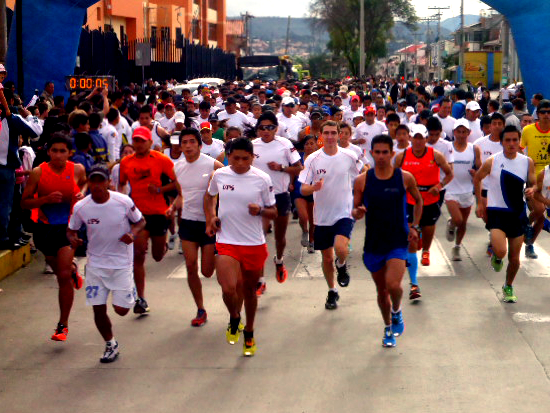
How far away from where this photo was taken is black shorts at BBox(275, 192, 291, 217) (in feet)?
38.0

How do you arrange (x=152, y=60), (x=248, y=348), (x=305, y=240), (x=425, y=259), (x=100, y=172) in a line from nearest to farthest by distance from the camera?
(x=100, y=172) < (x=248, y=348) < (x=425, y=259) < (x=305, y=240) < (x=152, y=60)

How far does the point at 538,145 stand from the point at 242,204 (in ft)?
20.3

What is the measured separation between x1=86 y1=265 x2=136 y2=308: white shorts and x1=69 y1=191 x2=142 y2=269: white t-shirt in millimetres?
49

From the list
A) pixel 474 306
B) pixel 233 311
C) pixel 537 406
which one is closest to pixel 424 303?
pixel 474 306

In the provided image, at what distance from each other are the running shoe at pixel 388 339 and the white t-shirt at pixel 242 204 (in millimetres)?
1330

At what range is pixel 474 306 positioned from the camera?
32.7 ft

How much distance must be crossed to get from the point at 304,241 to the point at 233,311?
4886 mm

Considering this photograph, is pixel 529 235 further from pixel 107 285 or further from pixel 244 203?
pixel 107 285

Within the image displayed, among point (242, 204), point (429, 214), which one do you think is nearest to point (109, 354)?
point (242, 204)

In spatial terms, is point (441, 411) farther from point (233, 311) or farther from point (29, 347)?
point (29, 347)

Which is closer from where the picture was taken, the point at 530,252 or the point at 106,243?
the point at 106,243

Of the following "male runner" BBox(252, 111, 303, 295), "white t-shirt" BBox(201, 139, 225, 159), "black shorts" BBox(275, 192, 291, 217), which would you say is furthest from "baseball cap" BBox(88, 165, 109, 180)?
"white t-shirt" BBox(201, 139, 225, 159)

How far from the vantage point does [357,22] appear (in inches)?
3652

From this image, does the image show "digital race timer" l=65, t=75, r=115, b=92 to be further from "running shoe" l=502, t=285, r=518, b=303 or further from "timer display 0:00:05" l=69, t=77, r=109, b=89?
"running shoe" l=502, t=285, r=518, b=303
